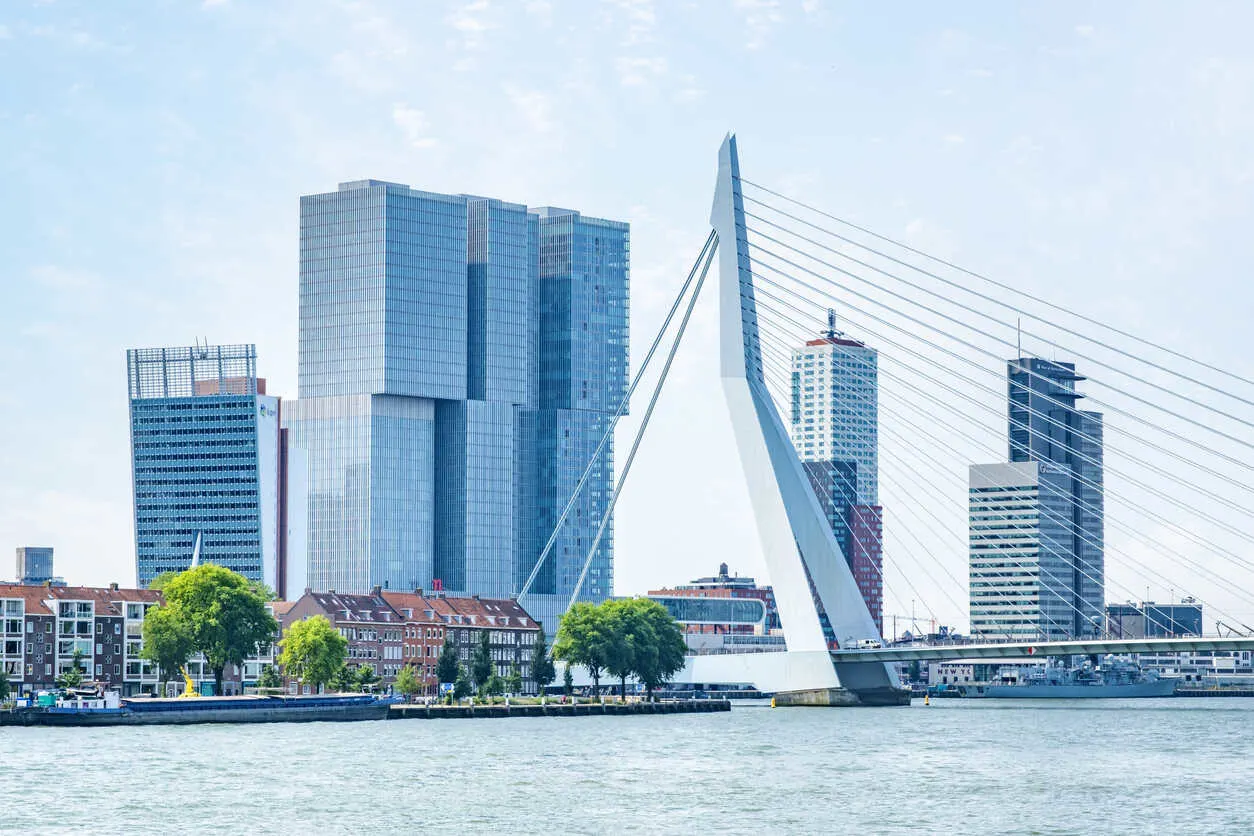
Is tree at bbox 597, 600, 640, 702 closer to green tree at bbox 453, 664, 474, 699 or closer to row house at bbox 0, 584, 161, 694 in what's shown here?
green tree at bbox 453, 664, 474, 699

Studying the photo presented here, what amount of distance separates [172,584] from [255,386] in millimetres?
75073

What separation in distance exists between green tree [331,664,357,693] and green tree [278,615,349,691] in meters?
0.51

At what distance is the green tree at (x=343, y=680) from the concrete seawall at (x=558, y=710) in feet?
23.6

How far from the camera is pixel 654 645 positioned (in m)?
116

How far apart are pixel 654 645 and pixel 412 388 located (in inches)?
2601

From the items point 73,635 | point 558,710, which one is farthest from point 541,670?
point 73,635

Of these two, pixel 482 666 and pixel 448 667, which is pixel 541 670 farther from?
pixel 448 667

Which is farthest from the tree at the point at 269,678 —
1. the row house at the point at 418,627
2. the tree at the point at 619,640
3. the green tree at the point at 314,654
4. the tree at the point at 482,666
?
the tree at the point at 619,640

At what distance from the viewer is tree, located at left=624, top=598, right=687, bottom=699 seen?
115500 millimetres

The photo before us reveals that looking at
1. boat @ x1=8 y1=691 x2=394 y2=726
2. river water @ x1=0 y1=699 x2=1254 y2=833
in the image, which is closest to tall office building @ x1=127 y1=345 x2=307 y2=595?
boat @ x1=8 y1=691 x2=394 y2=726

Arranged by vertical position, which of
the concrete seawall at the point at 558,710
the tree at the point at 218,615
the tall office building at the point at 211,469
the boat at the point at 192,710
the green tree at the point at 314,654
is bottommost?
the concrete seawall at the point at 558,710

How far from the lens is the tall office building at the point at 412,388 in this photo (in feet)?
583

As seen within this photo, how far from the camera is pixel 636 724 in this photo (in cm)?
9456

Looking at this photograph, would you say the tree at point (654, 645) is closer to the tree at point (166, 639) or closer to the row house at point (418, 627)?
the row house at point (418, 627)
